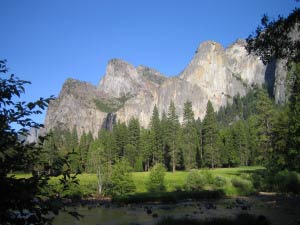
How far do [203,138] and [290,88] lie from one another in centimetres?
5141

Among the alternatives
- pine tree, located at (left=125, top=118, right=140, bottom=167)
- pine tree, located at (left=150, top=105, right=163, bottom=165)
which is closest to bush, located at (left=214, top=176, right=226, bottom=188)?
pine tree, located at (left=150, top=105, right=163, bottom=165)

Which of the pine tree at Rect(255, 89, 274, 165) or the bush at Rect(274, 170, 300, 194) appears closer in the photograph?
the bush at Rect(274, 170, 300, 194)

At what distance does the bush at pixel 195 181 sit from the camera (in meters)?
48.3

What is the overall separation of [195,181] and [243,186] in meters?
6.49

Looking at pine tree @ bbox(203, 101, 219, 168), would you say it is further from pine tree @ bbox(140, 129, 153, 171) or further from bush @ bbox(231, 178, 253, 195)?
bush @ bbox(231, 178, 253, 195)

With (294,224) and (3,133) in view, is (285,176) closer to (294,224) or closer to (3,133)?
(294,224)

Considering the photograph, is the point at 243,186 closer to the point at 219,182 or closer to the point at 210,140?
the point at 219,182

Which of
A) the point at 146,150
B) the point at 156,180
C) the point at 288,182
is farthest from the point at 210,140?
the point at 288,182

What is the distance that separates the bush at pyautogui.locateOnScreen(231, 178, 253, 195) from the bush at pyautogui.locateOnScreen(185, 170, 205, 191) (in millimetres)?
4425

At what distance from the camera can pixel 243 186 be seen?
154 ft

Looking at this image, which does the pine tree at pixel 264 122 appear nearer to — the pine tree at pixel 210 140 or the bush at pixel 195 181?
the bush at pixel 195 181

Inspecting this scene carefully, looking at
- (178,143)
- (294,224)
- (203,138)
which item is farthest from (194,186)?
(203,138)

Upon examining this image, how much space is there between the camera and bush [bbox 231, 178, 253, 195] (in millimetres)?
46469

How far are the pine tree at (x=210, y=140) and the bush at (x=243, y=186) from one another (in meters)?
38.9
